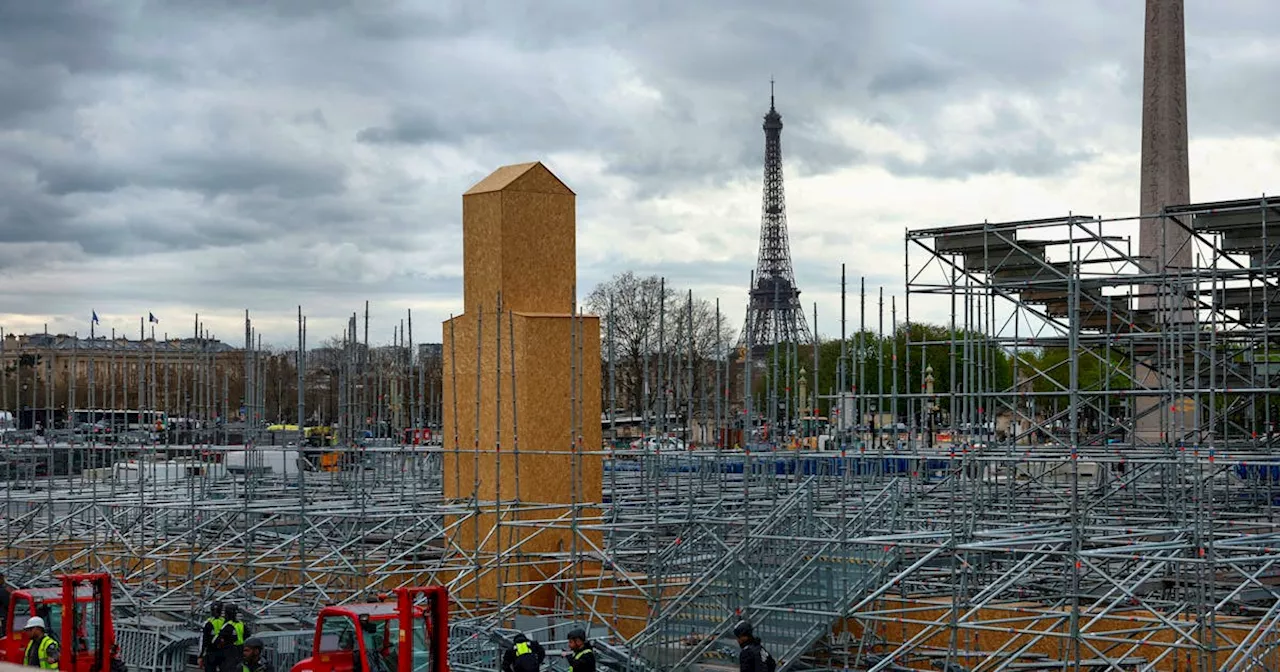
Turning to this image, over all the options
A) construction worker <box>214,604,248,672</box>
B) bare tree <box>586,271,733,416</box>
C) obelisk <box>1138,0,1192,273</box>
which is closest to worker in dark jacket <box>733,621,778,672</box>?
construction worker <box>214,604,248,672</box>

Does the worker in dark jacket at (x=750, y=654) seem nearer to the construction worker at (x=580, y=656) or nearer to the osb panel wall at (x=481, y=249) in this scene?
the construction worker at (x=580, y=656)

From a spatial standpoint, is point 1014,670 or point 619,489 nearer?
point 1014,670

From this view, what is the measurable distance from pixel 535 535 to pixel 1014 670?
790 centimetres

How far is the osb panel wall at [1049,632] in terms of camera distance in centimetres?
1606

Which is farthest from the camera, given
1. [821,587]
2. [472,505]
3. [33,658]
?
[472,505]

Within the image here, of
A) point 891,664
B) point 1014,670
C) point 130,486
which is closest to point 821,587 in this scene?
point 891,664

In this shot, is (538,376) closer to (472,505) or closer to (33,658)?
(472,505)

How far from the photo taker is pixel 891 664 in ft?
56.5

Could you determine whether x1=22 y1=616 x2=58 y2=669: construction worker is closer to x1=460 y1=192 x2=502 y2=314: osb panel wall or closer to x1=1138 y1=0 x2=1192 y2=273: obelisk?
x1=460 y1=192 x2=502 y2=314: osb panel wall

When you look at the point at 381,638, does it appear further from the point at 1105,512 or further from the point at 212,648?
the point at 1105,512

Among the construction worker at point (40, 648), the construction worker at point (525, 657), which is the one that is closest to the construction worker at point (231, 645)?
the construction worker at point (40, 648)

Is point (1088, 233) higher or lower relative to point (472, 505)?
higher

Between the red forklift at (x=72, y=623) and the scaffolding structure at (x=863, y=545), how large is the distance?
2.29m

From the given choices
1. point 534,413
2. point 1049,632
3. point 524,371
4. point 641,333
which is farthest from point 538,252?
point 641,333
